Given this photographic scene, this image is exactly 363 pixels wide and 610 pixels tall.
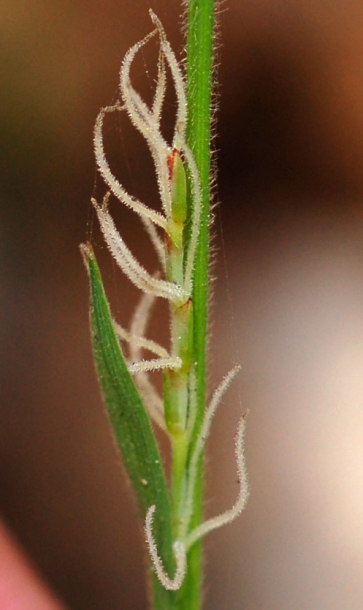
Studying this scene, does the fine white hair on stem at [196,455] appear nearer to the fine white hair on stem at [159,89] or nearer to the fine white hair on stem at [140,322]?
the fine white hair on stem at [140,322]

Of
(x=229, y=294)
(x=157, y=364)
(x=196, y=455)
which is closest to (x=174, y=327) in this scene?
(x=157, y=364)

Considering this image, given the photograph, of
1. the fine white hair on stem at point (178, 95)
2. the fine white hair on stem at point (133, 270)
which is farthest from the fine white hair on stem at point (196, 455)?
the fine white hair on stem at point (178, 95)

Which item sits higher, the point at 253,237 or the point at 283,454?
the point at 253,237

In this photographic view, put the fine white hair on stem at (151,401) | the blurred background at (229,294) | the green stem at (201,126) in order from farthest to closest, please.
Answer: the blurred background at (229,294) < the fine white hair on stem at (151,401) < the green stem at (201,126)

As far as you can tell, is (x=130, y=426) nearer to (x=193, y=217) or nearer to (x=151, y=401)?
(x=151, y=401)

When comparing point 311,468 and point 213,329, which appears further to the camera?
point 213,329

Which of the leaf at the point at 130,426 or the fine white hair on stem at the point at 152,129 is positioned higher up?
the fine white hair on stem at the point at 152,129

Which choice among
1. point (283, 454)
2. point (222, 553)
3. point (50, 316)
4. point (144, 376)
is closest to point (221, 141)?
point (50, 316)

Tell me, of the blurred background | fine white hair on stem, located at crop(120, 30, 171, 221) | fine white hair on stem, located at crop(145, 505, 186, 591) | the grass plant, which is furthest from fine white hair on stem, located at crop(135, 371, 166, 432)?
the blurred background

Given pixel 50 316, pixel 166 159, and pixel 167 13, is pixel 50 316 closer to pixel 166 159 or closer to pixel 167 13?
pixel 167 13
